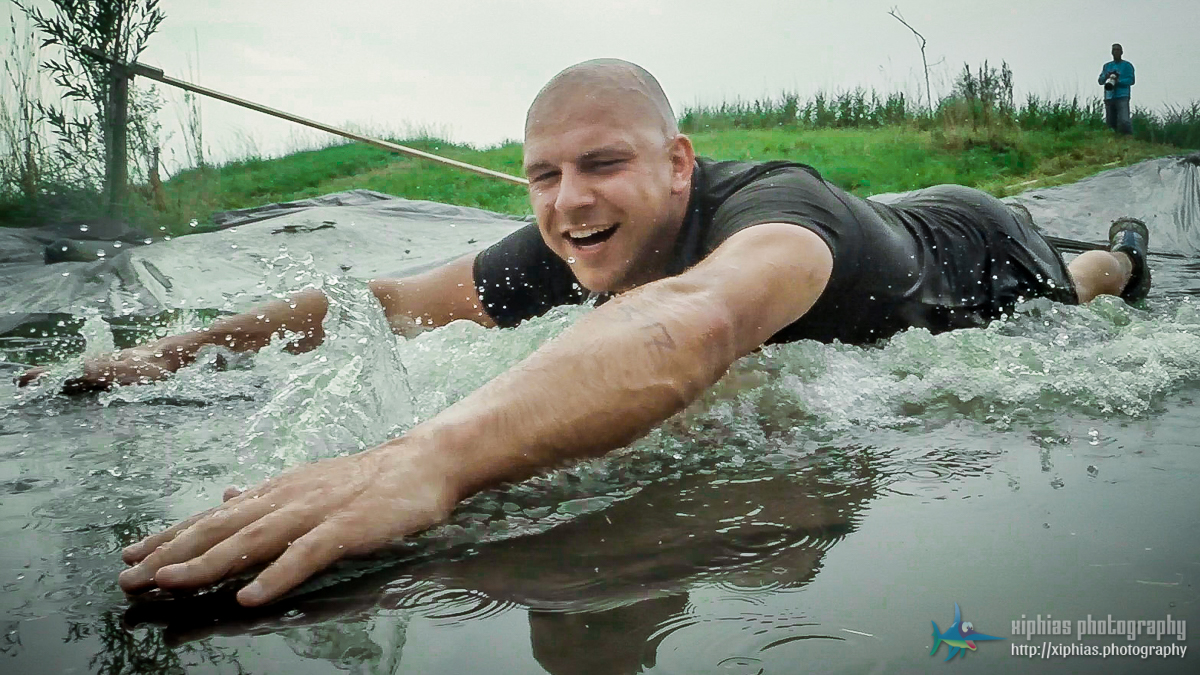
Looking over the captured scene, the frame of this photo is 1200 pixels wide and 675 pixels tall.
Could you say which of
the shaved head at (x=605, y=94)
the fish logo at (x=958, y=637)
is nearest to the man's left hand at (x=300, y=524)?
the fish logo at (x=958, y=637)

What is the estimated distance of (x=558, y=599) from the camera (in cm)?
90

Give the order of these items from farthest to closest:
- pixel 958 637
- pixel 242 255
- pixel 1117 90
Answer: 1. pixel 1117 90
2. pixel 242 255
3. pixel 958 637

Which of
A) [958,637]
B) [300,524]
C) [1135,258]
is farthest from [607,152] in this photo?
[1135,258]

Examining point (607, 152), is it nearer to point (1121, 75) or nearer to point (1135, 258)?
point (1135, 258)

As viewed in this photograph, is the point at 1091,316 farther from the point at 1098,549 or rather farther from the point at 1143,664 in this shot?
the point at 1143,664

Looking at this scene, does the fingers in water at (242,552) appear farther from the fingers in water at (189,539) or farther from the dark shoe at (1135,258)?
the dark shoe at (1135,258)

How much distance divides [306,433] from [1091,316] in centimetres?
215

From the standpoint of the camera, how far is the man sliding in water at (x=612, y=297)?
0.99 meters

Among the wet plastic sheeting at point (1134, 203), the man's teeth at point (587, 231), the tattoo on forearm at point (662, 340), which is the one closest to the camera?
the tattoo on forearm at point (662, 340)

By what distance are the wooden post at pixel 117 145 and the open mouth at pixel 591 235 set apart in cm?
306

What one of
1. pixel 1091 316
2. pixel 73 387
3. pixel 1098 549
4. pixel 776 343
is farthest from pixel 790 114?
pixel 1098 549

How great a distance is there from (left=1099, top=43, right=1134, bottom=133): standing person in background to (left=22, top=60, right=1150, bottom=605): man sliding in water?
184 cm

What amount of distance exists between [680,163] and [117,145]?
3280mm

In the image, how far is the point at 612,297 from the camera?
1.92 meters
